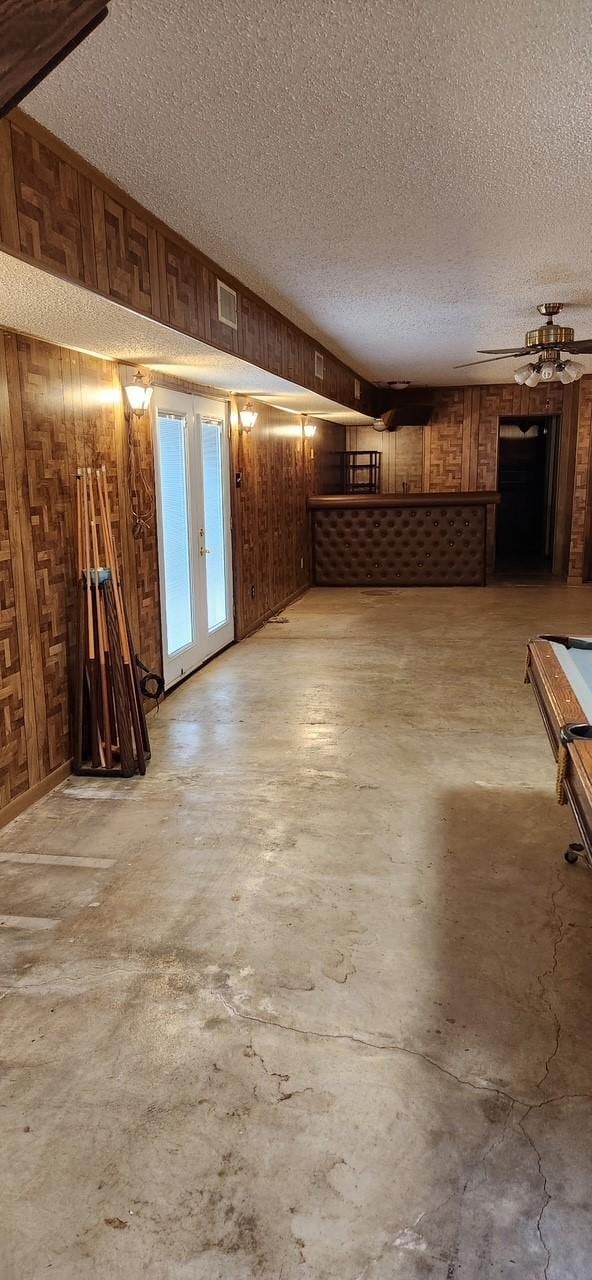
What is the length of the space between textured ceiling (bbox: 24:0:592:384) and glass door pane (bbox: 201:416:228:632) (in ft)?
6.24

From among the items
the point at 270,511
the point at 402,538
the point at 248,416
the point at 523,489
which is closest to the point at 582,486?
the point at 402,538

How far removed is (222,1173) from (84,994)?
76 cm

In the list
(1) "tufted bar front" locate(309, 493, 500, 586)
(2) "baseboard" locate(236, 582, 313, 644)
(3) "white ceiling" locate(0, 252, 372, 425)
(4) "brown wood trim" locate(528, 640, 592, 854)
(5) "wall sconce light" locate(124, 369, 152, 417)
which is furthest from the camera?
(1) "tufted bar front" locate(309, 493, 500, 586)

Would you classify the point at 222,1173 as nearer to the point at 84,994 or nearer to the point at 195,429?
the point at 84,994

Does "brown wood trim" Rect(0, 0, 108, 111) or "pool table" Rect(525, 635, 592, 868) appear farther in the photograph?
"pool table" Rect(525, 635, 592, 868)

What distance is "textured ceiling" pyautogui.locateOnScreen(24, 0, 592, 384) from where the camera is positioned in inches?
74.0

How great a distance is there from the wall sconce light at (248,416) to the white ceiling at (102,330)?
93cm

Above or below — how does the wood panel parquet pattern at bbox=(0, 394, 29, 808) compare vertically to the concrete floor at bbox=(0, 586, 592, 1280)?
above

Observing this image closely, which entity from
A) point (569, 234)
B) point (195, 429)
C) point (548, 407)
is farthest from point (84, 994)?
point (548, 407)

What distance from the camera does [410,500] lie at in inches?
382

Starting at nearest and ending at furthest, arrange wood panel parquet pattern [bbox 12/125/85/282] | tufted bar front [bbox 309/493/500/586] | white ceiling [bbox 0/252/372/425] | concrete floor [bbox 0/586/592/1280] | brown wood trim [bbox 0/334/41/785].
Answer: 1. concrete floor [bbox 0/586/592/1280]
2. wood panel parquet pattern [bbox 12/125/85/282]
3. white ceiling [bbox 0/252/372/425]
4. brown wood trim [bbox 0/334/41/785]
5. tufted bar front [bbox 309/493/500/586]

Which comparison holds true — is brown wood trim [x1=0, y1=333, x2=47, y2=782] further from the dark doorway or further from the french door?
the dark doorway

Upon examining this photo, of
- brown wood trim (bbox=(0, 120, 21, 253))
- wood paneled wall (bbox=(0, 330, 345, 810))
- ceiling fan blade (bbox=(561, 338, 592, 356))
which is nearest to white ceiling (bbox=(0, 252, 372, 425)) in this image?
brown wood trim (bbox=(0, 120, 21, 253))

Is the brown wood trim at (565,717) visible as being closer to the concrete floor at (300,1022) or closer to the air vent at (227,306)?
the concrete floor at (300,1022)
